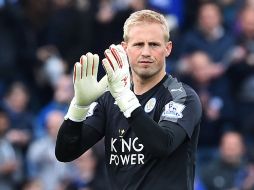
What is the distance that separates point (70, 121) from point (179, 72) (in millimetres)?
6626

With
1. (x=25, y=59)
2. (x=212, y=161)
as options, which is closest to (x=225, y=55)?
(x=212, y=161)

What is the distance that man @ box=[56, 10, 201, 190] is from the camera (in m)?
5.46

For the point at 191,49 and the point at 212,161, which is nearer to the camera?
the point at 212,161

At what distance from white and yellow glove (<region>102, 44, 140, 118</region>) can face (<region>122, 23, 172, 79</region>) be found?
0.17 metres

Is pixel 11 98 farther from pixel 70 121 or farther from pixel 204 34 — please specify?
pixel 70 121

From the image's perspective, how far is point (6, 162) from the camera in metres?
11.3

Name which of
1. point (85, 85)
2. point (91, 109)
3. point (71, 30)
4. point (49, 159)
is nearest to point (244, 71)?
point (71, 30)

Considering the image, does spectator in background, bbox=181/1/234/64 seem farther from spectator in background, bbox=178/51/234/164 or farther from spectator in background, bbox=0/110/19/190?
spectator in background, bbox=0/110/19/190

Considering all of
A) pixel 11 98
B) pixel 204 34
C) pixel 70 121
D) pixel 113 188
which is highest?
pixel 204 34

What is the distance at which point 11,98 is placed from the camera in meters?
12.1

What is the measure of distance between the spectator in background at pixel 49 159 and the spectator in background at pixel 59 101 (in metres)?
0.42

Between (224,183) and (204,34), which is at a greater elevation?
(204,34)

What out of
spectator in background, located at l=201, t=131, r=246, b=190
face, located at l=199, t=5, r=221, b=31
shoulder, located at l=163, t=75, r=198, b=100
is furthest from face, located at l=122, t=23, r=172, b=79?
face, located at l=199, t=5, r=221, b=31

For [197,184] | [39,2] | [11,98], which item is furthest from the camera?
[39,2]
